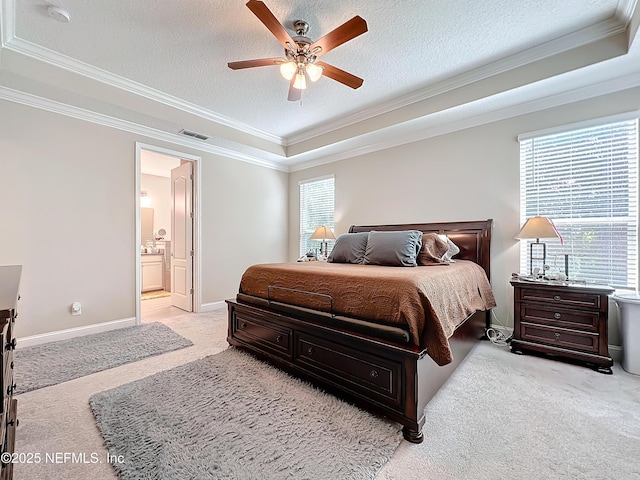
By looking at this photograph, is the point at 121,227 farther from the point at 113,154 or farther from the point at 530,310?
the point at 530,310

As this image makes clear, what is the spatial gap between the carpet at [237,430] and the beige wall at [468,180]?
8.64ft

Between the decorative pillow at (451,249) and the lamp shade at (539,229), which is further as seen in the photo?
the decorative pillow at (451,249)

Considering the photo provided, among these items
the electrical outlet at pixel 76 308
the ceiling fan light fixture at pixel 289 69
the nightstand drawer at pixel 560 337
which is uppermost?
the ceiling fan light fixture at pixel 289 69

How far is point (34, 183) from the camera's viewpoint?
3027 millimetres

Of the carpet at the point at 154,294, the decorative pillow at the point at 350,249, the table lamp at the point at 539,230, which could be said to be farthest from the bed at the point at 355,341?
the carpet at the point at 154,294

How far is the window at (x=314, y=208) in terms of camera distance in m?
5.20

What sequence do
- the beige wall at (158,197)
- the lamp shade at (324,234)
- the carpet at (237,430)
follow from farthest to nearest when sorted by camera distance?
1. the beige wall at (158,197)
2. the lamp shade at (324,234)
3. the carpet at (237,430)

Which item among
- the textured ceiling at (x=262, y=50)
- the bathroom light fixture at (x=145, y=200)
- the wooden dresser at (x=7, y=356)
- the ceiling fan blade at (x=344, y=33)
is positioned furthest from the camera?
the bathroom light fixture at (x=145, y=200)

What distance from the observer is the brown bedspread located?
1.70 m

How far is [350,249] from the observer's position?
3.41 meters

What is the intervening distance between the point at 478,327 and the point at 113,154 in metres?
4.86

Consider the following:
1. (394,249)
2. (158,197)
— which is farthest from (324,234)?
(158,197)

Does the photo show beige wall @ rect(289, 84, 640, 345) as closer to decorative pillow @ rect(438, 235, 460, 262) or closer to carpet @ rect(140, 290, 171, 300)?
decorative pillow @ rect(438, 235, 460, 262)

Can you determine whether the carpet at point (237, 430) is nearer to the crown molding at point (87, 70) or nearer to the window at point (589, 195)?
the window at point (589, 195)
